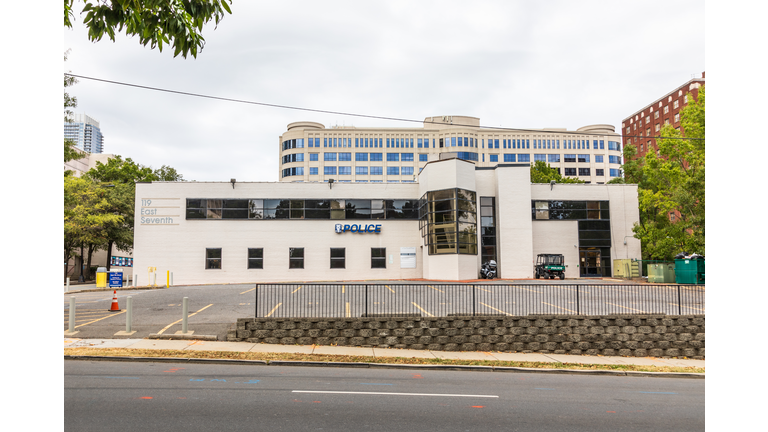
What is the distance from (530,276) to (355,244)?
44.7 ft

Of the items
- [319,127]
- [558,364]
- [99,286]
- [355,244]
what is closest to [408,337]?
[558,364]

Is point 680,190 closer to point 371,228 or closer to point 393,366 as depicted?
point 371,228

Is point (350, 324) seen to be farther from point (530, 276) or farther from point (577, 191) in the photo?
point (577, 191)

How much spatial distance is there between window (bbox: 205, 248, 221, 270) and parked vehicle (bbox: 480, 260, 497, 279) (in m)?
19.9

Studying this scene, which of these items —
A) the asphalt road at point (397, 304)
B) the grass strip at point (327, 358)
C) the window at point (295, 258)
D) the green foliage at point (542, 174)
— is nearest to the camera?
the grass strip at point (327, 358)

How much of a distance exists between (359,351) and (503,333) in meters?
4.24

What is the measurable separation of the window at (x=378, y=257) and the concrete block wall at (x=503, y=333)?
76.0 feet

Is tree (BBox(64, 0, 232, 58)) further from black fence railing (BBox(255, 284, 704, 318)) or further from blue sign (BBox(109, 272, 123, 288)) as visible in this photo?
blue sign (BBox(109, 272, 123, 288))

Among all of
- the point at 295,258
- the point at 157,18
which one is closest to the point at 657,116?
the point at 295,258

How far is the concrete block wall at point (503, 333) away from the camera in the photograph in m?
13.5

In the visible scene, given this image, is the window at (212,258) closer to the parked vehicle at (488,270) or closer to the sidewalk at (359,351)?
the parked vehicle at (488,270)

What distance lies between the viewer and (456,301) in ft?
52.1

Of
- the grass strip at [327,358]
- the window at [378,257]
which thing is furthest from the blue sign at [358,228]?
the grass strip at [327,358]

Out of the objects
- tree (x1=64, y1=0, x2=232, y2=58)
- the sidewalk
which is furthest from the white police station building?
tree (x1=64, y1=0, x2=232, y2=58)
